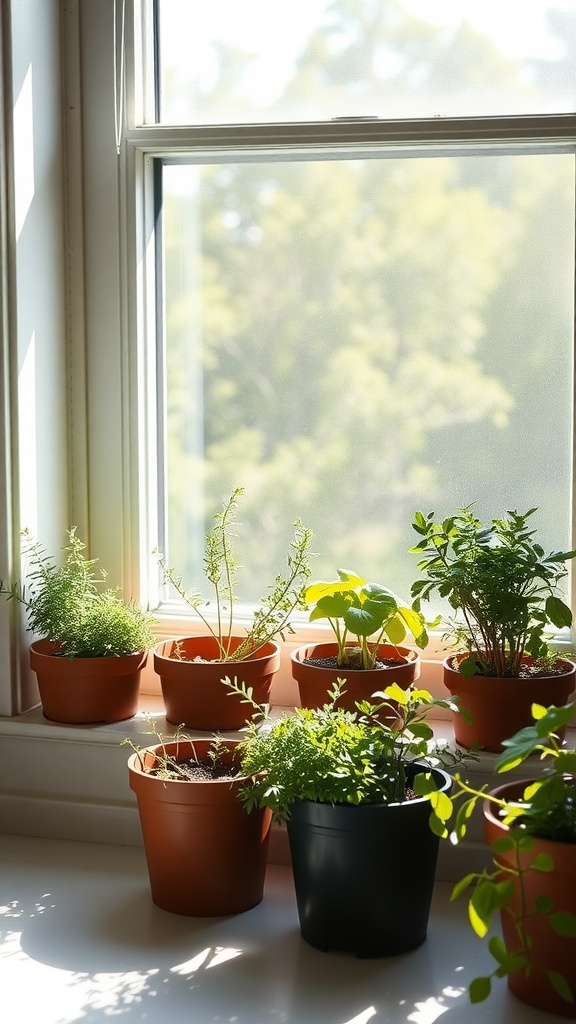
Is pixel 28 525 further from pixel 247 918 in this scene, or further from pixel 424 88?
pixel 424 88

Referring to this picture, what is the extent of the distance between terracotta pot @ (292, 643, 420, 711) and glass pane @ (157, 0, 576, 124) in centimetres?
115

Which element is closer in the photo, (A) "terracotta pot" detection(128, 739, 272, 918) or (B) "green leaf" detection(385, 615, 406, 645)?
(A) "terracotta pot" detection(128, 739, 272, 918)

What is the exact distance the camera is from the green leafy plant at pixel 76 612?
2.19 meters

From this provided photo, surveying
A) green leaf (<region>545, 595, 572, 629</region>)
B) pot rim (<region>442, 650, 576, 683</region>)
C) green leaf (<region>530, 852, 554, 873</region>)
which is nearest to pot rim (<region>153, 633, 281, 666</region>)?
pot rim (<region>442, 650, 576, 683</region>)

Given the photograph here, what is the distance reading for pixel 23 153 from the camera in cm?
222

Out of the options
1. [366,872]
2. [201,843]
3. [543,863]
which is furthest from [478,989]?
[201,843]

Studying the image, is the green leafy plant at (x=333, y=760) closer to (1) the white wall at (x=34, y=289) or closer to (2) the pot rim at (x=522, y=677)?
(2) the pot rim at (x=522, y=677)

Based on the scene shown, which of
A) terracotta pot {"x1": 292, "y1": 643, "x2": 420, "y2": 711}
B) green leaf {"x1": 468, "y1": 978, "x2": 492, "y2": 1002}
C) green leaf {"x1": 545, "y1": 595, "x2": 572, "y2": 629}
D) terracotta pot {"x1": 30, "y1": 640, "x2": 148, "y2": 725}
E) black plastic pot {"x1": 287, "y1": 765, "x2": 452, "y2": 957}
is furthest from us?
terracotta pot {"x1": 30, "y1": 640, "x2": 148, "y2": 725}

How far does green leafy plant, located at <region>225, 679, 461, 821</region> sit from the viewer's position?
5.55 feet

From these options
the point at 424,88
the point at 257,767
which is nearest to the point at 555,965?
the point at 257,767

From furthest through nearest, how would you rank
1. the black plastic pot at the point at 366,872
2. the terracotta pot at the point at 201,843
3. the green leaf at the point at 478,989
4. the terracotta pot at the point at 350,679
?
the terracotta pot at the point at 350,679 < the terracotta pot at the point at 201,843 < the black plastic pot at the point at 366,872 < the green leaf at the point at 478,989

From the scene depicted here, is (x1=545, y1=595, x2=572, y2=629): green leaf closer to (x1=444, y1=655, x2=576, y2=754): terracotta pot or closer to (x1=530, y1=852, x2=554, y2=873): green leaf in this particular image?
(x1=444, y1=655, x2=576, y2=754): terracotta pot

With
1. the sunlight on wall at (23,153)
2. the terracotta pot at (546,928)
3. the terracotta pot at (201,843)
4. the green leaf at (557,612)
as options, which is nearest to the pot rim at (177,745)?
the terracotta pot at (201,843)

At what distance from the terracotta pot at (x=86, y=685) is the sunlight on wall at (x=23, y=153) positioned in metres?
0.88
